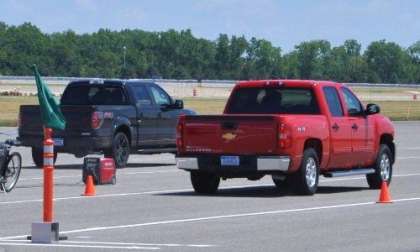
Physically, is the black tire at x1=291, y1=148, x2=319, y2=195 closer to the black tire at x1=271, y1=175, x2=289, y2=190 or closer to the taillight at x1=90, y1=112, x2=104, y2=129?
the black tire at x1=271, y1=175, x2=289, y2=190

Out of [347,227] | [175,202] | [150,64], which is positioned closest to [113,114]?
[175,202]

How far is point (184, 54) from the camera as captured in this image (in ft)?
540

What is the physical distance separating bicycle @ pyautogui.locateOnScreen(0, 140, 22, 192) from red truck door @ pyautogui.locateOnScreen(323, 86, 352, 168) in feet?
17.2

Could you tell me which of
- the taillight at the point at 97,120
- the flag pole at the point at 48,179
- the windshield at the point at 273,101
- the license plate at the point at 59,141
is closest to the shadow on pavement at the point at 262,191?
the windshield at the point at 273,101

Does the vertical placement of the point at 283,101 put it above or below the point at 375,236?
above

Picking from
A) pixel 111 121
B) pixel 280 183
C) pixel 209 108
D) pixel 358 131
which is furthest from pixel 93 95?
pixel 209 108

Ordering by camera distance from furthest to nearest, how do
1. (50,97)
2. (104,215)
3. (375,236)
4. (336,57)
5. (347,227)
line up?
(336,57) → (104,215) → (347,227) → (375,236) → (50,97)

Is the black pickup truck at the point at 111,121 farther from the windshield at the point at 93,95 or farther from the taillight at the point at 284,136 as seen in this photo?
the taillight at the point at 284,136

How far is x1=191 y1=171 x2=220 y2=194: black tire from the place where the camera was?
2267 centimetres

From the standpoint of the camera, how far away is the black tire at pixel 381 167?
79.7ft

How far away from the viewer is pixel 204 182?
2275cm

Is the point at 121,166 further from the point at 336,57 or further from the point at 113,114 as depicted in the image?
the point at 336,57

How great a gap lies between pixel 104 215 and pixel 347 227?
349cm

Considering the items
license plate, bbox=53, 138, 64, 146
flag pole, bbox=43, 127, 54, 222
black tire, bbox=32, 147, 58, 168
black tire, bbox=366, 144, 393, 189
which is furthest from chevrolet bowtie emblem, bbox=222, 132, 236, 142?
black tire, bbox=32, 147, 58, 168
